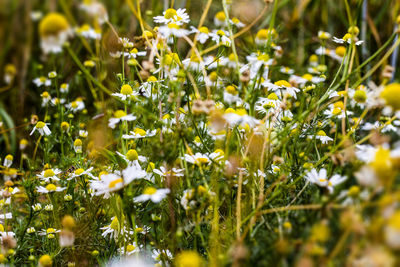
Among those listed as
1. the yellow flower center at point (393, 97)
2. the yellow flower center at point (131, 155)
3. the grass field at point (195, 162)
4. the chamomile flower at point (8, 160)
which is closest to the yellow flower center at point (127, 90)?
the grass field at point (195, 162)

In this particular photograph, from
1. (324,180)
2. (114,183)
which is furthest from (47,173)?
(324,180)

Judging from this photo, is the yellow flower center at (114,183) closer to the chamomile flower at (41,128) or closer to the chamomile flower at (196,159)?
the chamomile flower at (196,159)

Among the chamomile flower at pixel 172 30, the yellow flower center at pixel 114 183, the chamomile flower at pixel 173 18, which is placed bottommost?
the yellow flower center at pixel 114 183

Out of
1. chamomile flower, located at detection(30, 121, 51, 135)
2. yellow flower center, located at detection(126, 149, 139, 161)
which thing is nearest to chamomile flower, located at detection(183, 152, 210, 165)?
yellow flower center, located at detection(126, 149, 139, 161)

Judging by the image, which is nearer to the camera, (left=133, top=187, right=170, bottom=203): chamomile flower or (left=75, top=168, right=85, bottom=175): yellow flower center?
(left=133, top=187, right=170, bottom=203): chamomile flower

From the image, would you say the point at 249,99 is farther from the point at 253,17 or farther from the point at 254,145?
the point at 253,17

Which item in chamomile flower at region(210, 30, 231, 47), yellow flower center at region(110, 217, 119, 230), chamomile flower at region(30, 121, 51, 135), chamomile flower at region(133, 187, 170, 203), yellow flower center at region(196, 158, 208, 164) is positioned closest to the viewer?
chamomile flower at region(133, 187, 170, 203)

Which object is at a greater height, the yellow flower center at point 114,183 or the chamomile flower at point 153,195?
the yellow flower center at point 114,183

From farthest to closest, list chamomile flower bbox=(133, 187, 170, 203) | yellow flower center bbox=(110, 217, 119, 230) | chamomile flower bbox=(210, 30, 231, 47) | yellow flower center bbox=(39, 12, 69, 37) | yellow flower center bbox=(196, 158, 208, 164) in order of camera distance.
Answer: chamomile flower bbox=(210, 30, 231, 47)
yellow flower center bbox=(110, 217, 119, 230)
yellow flower center bbox=(196, 158, 208, 164)
chamomile flower bbox=(133, 187, 170, 203)
yellow flower center bbox=(39, 12, 69, 37)

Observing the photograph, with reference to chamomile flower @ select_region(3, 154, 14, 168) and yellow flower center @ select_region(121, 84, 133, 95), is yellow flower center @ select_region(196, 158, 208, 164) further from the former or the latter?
chamomile flower @ select_region(3, 154, 14, 168)

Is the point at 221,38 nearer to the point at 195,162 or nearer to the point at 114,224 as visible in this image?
the point at 195,162

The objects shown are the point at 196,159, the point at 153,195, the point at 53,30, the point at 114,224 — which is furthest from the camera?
the point at 114,224
